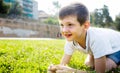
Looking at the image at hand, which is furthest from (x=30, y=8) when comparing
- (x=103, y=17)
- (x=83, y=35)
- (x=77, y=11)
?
(x=77, y=11)

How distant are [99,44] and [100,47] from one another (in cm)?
4

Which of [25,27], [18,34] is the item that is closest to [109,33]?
[18,34]

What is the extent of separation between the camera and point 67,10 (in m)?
3.77

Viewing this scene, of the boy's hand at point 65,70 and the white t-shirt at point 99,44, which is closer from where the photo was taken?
the boy's hand at point 65,70

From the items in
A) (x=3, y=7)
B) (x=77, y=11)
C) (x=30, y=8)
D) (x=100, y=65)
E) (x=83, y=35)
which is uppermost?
(x=30, y=8)

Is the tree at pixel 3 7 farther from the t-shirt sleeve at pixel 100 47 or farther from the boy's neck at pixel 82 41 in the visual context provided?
the t-shirt sleeve at pixel 100 47

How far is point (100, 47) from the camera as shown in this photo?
3.81 meters

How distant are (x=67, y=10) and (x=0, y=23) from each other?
131 feet

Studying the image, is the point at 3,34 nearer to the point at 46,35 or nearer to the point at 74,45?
the point at 46,35

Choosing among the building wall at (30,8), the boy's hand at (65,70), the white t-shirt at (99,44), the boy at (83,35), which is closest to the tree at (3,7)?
the building wall at (30,8)

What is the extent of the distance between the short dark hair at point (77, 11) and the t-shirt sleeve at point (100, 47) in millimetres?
342

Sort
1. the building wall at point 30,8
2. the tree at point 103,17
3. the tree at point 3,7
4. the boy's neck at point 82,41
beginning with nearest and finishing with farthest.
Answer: the boy's neck at point 82,41, the tree at point 3,7, the tree at point 103,17, the building wall at point 30,8

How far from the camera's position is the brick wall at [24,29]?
140 ft

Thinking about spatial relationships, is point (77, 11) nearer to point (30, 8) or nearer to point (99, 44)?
point (99, 44)
